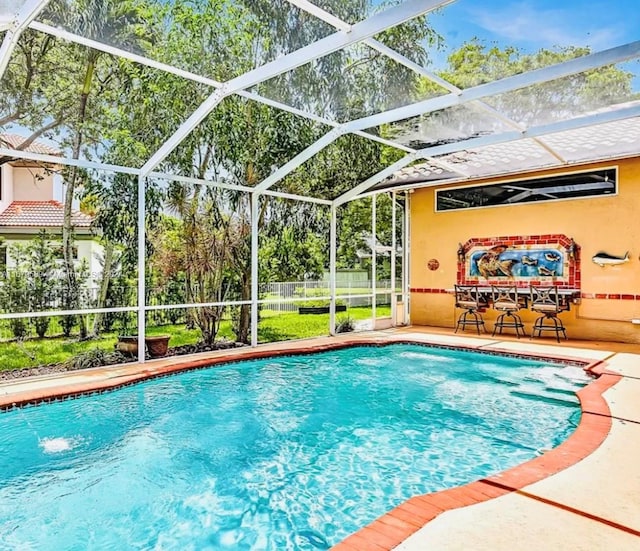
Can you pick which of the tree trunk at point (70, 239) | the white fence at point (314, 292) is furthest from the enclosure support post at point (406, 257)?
the tree trunk at point (70, 239)

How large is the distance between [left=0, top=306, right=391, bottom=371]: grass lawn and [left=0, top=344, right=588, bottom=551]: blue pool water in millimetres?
1902

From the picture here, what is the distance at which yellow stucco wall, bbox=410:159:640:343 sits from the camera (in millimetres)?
8609

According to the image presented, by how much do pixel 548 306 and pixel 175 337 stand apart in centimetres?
702

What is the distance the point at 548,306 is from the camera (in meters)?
8.79

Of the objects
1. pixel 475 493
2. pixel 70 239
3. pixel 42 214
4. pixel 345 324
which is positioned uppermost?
pixel 42 214

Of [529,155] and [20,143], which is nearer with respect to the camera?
[20,143]

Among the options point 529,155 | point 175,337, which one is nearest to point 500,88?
point 529,155

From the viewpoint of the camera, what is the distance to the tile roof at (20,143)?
5.97m

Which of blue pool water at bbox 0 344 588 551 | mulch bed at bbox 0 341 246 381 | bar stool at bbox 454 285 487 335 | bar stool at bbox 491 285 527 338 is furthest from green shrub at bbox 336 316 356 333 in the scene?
mulch bed at bbox 0 341 246 381

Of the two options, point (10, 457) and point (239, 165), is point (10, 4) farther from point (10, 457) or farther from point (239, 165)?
point (239, 165)

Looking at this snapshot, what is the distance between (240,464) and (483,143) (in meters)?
6.11

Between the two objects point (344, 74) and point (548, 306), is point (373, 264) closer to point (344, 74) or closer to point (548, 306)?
point (548, 306)

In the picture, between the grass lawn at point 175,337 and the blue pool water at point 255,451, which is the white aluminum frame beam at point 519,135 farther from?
the blue pool water at point 255,451

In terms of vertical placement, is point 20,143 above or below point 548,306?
above
